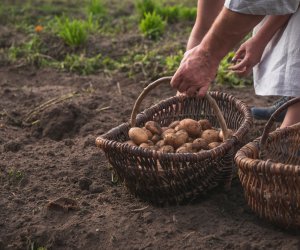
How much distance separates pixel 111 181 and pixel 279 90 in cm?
90

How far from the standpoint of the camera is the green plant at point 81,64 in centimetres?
503

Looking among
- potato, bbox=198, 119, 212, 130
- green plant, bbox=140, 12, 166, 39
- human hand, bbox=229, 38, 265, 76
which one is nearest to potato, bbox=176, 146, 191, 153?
potato, bbox=198, 119, 212, 130

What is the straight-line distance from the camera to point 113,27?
623 cm

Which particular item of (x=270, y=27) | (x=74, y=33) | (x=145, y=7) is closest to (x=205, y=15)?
(x=270, y=27)

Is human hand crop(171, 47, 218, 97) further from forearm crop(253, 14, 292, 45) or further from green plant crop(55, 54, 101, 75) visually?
green plant crop(55, 54, 101, 75)

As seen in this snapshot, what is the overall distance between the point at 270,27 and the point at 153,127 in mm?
743

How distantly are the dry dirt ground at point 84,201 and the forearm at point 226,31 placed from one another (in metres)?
0.64

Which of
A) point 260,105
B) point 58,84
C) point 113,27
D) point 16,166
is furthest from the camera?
point 113,27

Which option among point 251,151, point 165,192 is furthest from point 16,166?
point 251,151

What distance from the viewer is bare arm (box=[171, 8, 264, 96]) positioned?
102 inches

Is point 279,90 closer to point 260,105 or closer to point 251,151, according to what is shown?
point 251,151

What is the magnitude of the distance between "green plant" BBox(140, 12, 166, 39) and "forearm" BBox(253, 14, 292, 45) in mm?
2434

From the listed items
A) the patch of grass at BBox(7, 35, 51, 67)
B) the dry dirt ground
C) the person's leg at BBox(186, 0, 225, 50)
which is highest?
the person's leg at BBox(186, 0, 225, 50)

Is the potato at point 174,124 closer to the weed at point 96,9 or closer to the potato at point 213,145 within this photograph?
the potato at point 213,145
